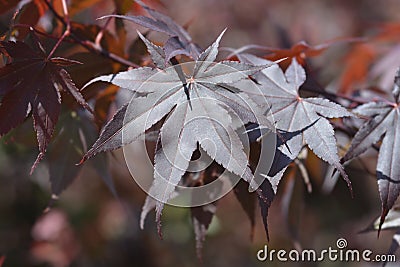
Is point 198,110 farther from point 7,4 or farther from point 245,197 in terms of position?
point 7,4

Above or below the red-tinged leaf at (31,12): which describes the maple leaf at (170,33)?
below

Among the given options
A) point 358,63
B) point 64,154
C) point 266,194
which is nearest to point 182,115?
point 266,194

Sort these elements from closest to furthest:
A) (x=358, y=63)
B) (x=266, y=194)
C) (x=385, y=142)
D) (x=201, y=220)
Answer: (x=266, y=194), (x=385, y=142), (x=201, y=220), (x=358, y=63)

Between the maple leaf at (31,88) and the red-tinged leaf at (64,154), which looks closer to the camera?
the maple leaf at (31,88)

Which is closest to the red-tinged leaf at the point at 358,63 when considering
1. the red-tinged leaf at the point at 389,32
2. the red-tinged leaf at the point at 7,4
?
the red-tinged leaf at the point at 389,32

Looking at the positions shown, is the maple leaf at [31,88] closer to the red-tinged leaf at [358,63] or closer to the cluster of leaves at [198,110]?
the cluster of leaves at [198,110]

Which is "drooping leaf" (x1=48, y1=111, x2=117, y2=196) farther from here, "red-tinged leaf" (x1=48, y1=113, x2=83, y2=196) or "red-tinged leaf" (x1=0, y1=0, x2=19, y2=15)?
"red-tinged leaf" (x1=0, y1=0, x2=19, y2=15)
